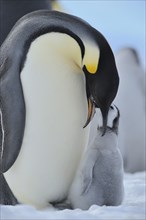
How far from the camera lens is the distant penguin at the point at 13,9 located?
3.41 meters

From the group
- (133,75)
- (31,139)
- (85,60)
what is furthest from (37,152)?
(133,75)

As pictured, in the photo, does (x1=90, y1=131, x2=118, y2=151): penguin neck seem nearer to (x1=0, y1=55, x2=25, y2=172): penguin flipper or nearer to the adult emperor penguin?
the adult emperor penguin

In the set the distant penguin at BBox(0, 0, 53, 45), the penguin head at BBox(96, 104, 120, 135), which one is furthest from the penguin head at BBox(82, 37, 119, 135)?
the distant penguin at BBox(0, 0, 53, 45)

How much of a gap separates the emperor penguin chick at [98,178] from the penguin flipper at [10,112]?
1.06 feet

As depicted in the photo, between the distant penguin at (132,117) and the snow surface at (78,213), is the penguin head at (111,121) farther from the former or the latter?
the distant penguin at (132,117)

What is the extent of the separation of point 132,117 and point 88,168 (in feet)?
9.93

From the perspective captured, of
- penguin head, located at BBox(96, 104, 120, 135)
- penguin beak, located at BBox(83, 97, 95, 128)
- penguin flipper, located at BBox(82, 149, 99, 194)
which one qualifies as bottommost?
penguin flipper, located at BBox(82, 149, 99, 194)

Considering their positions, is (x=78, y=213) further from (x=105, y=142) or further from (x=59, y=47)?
(x=59, y=47)

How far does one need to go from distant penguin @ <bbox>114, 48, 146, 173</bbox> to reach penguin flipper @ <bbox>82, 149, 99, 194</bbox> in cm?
279

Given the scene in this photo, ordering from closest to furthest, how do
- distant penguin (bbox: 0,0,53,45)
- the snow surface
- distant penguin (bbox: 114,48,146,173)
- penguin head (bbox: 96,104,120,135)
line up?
the snow surface < penguin head (bbox: 96,104,120,135) < distant penguin (bbox: 0,0,53,45) < distant penguin (bbox: 114,48,146,173)

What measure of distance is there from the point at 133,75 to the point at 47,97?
3362 millimetres

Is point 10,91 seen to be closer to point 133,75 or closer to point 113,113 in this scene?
A: point 113,113

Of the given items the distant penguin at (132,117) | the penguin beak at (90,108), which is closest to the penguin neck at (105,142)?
the penguin beak at (90,108)

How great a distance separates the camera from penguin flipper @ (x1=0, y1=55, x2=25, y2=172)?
2615 mm
